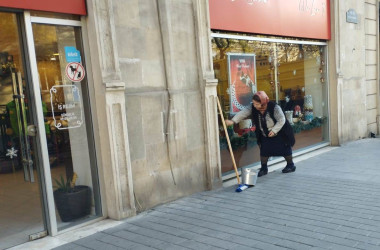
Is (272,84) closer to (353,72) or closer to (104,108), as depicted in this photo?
(353,72)

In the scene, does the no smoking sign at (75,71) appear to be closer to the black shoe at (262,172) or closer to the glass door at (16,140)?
the glass door at (16,140)

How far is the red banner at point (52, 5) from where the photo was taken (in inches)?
146

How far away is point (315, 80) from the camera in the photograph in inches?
360

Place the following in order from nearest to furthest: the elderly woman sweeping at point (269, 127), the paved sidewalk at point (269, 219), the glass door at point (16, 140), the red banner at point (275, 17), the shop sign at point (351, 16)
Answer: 1. the paved sidewalk at point (269, 219)
2. the glass door at point (16, 140)
3. the red banner at point (275, 17)
4. the elderly woman sweeping at point (269, 127)
5. the shop sign at point (351, 16)

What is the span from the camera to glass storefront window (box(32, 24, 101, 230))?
4.17 m

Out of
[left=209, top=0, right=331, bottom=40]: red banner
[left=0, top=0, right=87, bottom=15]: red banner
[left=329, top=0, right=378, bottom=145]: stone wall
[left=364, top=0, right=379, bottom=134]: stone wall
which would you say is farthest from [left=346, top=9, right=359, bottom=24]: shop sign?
[left=0, top=0, right=87, bottom=15]: red banner

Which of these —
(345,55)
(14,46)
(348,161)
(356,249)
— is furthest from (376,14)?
(14,46)

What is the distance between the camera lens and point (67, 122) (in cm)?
436

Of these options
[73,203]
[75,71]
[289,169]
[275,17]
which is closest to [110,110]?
[75,71]

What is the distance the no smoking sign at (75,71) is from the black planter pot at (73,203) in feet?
4.32

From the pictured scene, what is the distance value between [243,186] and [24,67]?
11.2ft

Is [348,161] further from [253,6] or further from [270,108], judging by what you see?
[253,6]

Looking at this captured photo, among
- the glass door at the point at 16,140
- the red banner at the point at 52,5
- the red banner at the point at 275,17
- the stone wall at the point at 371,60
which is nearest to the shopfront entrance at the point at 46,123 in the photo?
the glass door at the point at 16,140

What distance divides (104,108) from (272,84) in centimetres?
439
